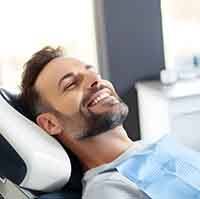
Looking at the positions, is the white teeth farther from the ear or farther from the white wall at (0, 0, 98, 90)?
the white wall at (0, 0, 98, 90)

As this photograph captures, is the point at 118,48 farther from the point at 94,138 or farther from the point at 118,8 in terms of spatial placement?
the point at 94,138

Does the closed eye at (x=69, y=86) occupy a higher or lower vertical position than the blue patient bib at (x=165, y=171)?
higher

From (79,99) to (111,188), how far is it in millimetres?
343

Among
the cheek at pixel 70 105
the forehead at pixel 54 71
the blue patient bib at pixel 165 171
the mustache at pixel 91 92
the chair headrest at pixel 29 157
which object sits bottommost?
the blue patient bib at pixel 165 171

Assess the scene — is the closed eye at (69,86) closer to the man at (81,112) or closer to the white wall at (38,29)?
the man at (81,112)

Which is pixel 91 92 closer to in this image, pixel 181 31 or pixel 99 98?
pixel 99 98

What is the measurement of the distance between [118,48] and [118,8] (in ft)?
0.64

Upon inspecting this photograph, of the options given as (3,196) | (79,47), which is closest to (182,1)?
(79,47)

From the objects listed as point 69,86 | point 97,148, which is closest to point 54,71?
point 69,86

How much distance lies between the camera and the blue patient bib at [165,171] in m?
1.30

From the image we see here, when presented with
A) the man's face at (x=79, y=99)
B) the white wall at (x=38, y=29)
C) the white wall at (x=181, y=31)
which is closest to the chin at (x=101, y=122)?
the man's face at (x=79, y=99)

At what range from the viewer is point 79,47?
8.16 ft

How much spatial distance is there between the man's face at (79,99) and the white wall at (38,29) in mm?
850

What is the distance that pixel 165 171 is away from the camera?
54.3 inches
